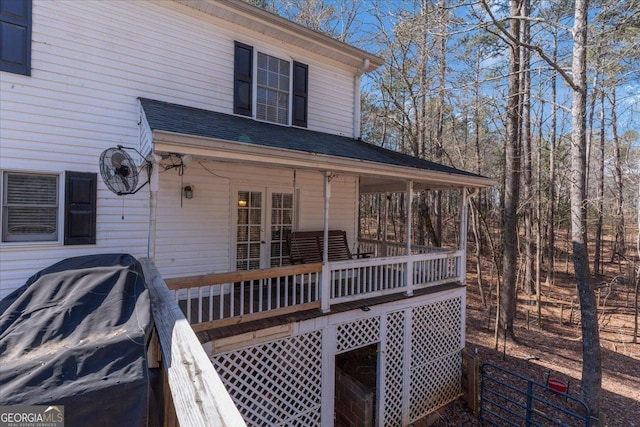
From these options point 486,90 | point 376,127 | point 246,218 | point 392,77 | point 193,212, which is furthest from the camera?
point 376,127

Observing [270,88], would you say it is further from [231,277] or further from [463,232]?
[463,232]

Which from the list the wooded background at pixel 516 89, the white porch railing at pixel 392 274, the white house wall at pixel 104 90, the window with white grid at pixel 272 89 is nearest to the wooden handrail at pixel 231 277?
the white porch railing at pixel 392 274

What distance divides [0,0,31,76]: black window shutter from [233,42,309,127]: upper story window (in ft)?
10.4

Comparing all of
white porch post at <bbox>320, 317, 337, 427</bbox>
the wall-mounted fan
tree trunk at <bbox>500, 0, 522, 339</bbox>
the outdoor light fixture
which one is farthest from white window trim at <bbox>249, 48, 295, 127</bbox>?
tree trunk at <bbox>500, 0, 522, 339</bbox>

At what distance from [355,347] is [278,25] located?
6647mm

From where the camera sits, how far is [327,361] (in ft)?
16.8

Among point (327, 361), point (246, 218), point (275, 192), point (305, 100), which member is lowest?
point (327, 361)

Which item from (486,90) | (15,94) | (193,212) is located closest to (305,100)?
(193,212)

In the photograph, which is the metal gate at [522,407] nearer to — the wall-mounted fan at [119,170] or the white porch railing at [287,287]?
the white porch railing at [287,287]

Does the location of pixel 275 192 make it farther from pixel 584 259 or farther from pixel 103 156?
pixel 584 259

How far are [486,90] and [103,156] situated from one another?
11190mm

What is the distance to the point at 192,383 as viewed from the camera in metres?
1.03

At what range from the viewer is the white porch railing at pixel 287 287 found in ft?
13.5

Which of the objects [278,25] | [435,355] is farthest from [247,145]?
[435,355]
